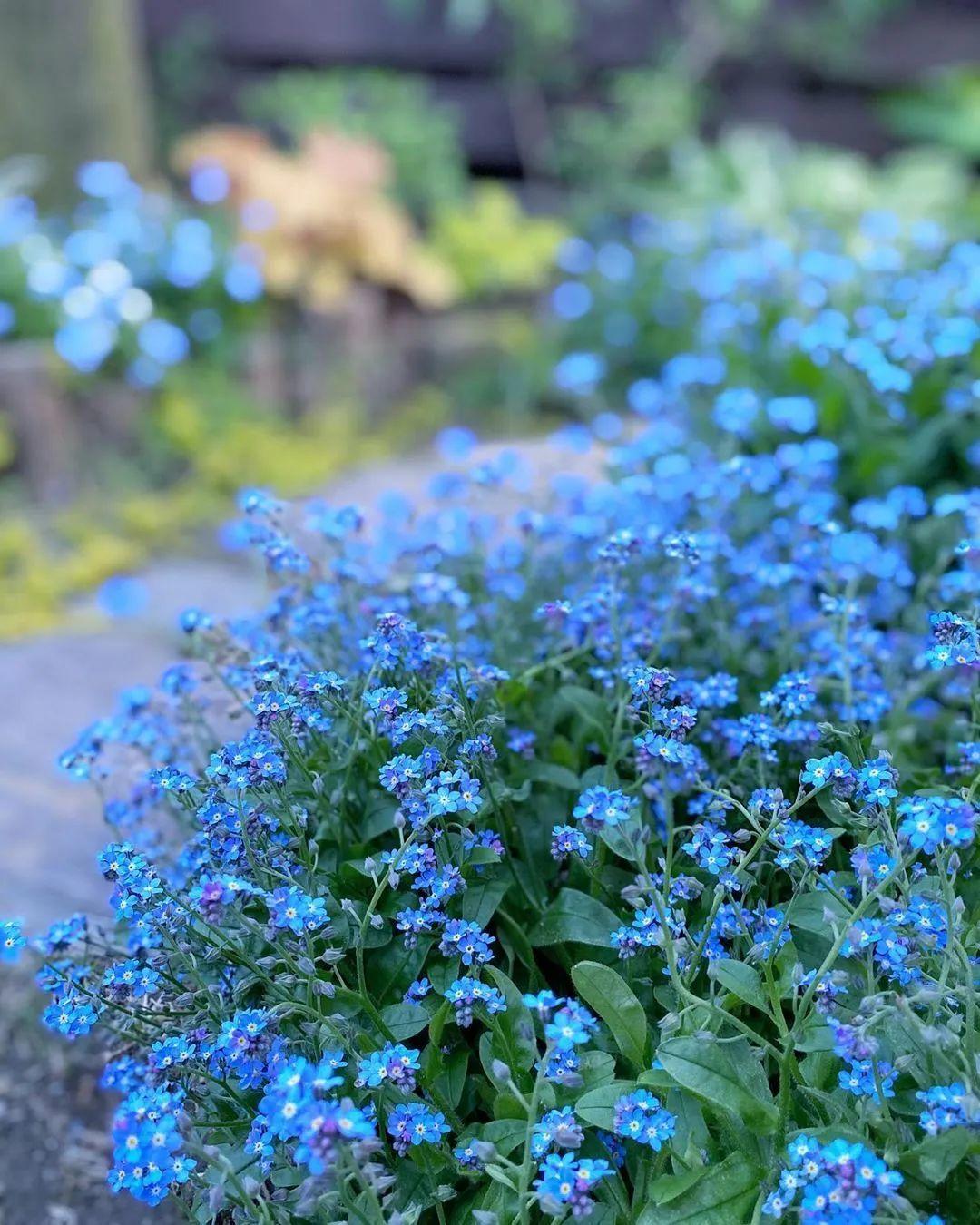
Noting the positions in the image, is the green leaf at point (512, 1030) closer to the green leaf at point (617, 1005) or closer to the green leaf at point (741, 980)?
the green leaf at point (617, 1005)

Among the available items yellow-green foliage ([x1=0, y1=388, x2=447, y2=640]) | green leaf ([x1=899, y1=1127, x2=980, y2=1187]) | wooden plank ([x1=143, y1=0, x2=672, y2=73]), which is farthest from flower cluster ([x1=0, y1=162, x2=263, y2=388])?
green leaf ([x1=899, y1=1127, x2=980, y2=1187])

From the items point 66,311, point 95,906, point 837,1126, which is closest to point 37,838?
point 95,906

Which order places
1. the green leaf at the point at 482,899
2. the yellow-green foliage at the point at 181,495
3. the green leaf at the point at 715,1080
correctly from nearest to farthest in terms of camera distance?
the green leaf at the point at 715,1080
the green leaf at the point at 482,899
the yellow-green foliage at the point at 181,495

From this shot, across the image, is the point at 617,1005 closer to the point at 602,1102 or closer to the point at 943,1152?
the point at 602,1102

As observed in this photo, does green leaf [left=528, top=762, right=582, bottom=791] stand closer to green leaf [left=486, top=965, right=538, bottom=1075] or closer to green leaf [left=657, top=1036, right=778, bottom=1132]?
green leaf [left=486, top=965, right=538, bottom=1075]

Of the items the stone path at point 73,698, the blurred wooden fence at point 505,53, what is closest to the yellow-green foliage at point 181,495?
the stone path at point 73,698

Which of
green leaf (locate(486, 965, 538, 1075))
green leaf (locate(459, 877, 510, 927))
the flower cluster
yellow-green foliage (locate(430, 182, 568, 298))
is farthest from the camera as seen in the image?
yellow-green foliage (locate(430, 182, 568, 298))

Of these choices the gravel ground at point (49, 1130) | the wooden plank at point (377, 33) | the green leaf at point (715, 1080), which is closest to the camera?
the green leaf at point (715, 1080)
